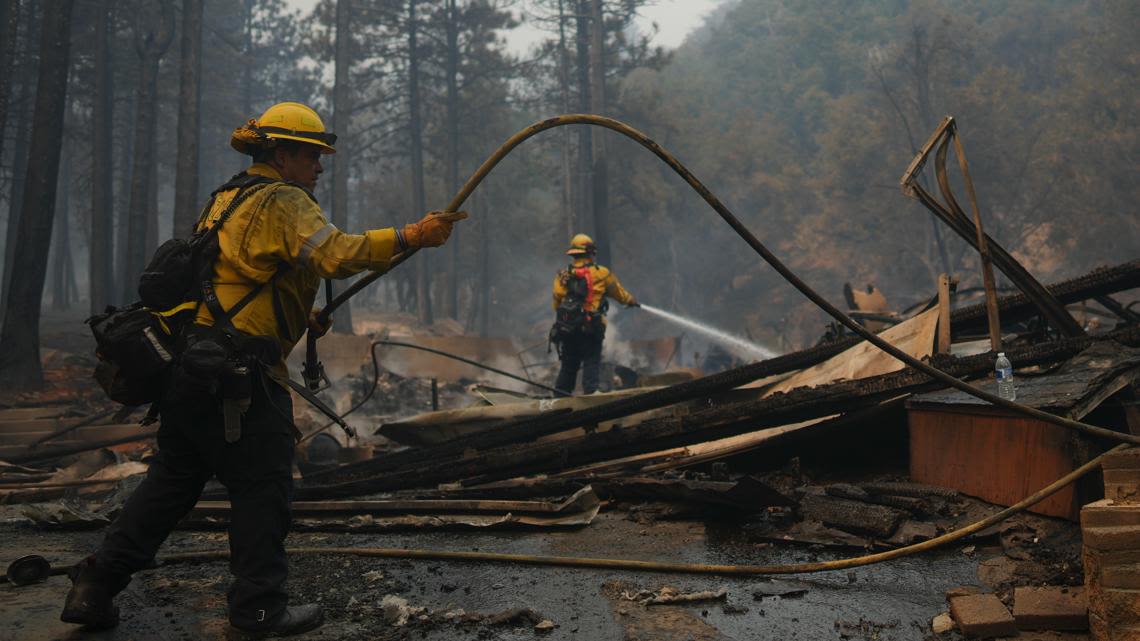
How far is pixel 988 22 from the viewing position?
45438 millimetres

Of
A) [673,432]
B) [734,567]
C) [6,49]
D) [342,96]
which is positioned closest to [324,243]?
[734,567]

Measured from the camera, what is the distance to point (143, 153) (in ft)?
65.0

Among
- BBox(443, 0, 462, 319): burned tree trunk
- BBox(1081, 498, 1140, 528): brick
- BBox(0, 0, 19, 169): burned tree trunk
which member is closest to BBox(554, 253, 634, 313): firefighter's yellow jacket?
BBox(1081, 498, 1140, 528): brick

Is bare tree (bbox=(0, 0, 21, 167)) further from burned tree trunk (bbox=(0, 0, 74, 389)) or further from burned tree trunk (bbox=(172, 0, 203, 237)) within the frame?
burned tree trunk (bbox=(172, 0, 203, 237))

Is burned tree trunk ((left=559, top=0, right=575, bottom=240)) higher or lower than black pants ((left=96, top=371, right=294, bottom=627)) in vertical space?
higher

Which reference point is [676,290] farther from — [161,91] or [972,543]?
[972,543]

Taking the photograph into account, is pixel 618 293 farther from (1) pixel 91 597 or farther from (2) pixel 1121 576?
Result: (2) pixel 1121 576

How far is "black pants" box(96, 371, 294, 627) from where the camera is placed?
10.6 ft

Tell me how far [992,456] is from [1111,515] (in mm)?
1981

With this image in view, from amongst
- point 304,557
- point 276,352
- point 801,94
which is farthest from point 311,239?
point 801,94

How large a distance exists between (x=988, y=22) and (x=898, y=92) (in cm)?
1397

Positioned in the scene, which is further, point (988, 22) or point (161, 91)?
point (988, 22)

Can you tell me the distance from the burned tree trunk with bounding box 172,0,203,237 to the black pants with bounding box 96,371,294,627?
13893 millimetres

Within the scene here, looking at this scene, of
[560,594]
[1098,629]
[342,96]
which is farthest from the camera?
[342,96]
